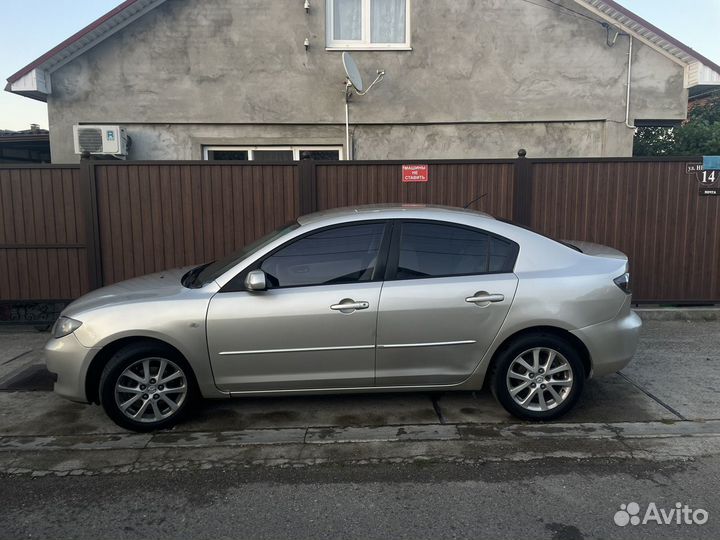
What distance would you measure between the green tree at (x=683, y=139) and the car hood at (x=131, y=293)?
9.50 meters

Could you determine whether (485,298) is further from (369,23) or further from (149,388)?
(369,23)

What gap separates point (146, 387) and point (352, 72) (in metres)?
5.92

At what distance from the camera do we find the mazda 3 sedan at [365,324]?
13.8ft

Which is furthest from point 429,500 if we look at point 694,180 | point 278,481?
point 694,180

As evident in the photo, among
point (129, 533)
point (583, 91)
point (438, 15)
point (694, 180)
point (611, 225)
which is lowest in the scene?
point (129, 533)

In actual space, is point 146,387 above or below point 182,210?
below

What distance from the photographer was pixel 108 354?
167 inches

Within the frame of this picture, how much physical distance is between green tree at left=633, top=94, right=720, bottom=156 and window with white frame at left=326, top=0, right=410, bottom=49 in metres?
5.49

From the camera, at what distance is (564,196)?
7.45 meters

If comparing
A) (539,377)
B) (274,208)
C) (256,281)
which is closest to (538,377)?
(539,377)

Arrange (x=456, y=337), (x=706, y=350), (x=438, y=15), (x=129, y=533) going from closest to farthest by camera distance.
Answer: (x=129, y=533) → (x=456, y=337) → (x=706, y=350) → (x=438, y=15)

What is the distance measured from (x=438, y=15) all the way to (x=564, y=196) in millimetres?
3821

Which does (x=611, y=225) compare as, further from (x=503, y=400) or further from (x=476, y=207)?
(x=503, y=400)

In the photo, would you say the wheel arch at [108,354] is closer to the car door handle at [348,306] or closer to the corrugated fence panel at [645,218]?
the car door handle at [348,306]
